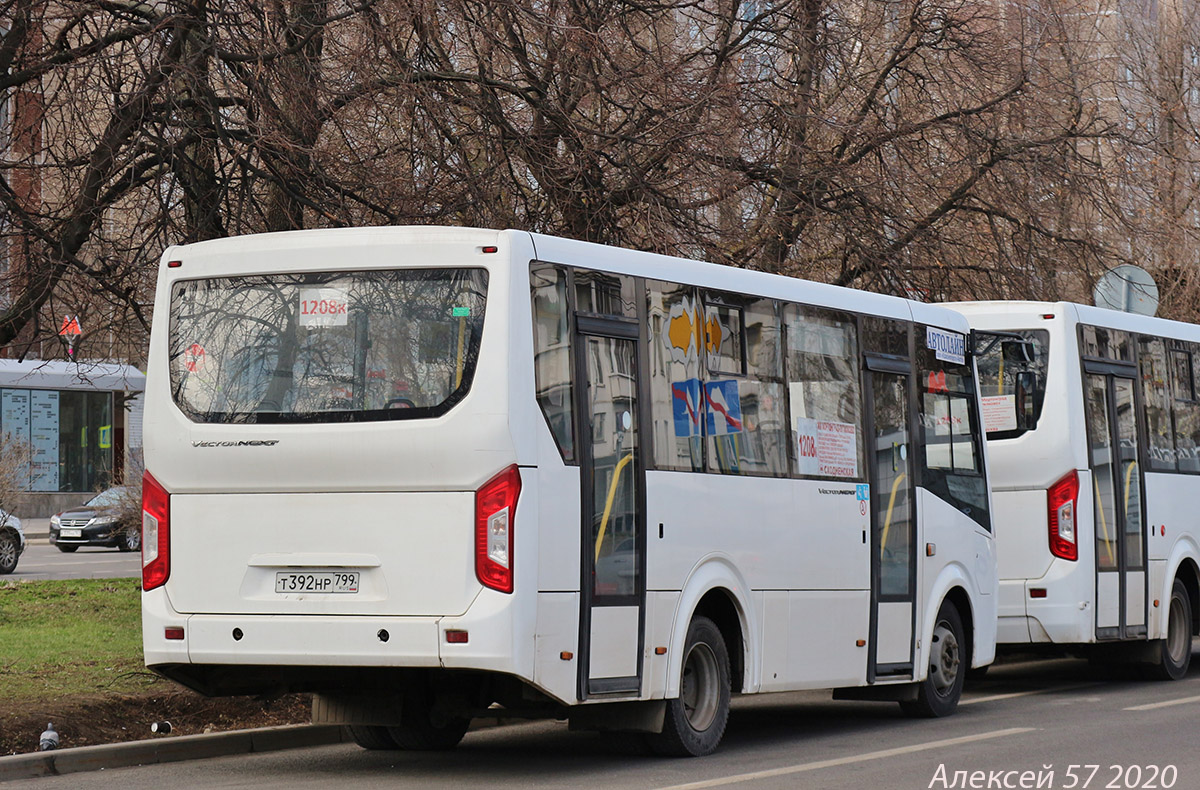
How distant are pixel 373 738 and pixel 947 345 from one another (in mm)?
5409

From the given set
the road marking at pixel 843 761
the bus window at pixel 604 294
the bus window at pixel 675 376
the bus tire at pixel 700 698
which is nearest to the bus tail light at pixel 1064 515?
the road marking at pixel 843 761

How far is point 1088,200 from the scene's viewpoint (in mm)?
17625

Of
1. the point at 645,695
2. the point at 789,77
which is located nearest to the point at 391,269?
the point at 645,695

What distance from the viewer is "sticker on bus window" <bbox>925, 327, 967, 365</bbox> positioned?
1332 cm

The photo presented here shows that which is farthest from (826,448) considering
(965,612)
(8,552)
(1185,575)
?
(8,552)

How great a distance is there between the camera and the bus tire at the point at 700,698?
1019cm

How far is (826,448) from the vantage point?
1169 cm

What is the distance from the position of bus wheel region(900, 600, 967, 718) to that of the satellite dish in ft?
22.5

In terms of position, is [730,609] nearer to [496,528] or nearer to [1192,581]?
[496,528]

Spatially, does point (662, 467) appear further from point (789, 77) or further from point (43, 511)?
point (43, 511)

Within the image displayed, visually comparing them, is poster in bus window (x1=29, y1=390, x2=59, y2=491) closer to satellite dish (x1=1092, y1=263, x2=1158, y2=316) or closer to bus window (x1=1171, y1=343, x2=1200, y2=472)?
satellite dish (x1=1092, y1=263, x2=1158, y2=316)

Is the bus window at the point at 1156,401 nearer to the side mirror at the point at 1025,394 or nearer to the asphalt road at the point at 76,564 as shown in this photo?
the side mirror at the point at 1025,394

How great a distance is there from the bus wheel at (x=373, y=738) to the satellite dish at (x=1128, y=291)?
10729 mm

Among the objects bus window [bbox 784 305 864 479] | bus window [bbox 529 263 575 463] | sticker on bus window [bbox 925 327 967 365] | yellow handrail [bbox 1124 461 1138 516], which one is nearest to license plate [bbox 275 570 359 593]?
bus window [bbox 529 263 575 463]
